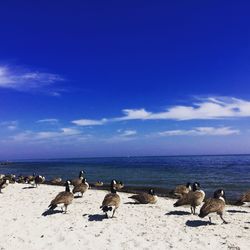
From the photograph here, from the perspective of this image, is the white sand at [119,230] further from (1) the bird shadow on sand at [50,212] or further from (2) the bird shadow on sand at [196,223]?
(1) the bird shadow on sand at [50,212]

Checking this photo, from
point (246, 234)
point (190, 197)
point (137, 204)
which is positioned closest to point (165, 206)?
point (137, 204)

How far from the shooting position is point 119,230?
13.9 metres

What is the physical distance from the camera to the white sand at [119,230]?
1227 cm

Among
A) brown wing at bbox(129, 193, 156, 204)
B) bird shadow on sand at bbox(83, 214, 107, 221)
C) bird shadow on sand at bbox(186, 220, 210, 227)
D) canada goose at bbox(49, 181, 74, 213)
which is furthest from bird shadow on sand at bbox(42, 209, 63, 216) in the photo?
bird shadow on sand at bbox(186, 220, 210, 227)

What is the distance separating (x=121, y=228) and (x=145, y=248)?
8.37 feet

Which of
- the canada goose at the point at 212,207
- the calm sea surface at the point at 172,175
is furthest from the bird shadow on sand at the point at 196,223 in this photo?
the calm sea surface at the point at 172,175

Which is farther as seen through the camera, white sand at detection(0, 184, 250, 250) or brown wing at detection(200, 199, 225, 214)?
brown wing at detection(200, 199, 225, 214)

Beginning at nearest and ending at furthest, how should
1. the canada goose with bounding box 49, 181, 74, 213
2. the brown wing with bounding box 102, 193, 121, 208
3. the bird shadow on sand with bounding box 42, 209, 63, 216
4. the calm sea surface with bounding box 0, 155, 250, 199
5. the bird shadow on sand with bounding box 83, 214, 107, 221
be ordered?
the bird shadow on sand with bounding box 83, 214, 107, 221, the brown wing with bounding box 102, 193, 121, 208, the canada goose with bounding box 49, 181, 74, 213, the bird shadow on sand with bounding box 42, 209, 63, 216, the calm sea surface with bounding box 0, 155, 250, 199

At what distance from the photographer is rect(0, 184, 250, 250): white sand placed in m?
12.3

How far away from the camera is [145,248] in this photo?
11773 millimetres

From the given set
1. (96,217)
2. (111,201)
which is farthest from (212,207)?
(96,217)

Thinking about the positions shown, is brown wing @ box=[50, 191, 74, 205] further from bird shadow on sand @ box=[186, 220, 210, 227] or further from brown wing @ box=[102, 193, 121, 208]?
bird shadow on sand @ box=[186, 220, 210, 227]

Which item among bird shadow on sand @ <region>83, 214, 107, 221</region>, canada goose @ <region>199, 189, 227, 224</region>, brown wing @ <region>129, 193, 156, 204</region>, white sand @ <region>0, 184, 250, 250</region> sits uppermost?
canada goose @ <region>199, 189, 227, 224</region>

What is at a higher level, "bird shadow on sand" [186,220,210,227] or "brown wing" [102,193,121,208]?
"brown wing" [102,193,121,208]
